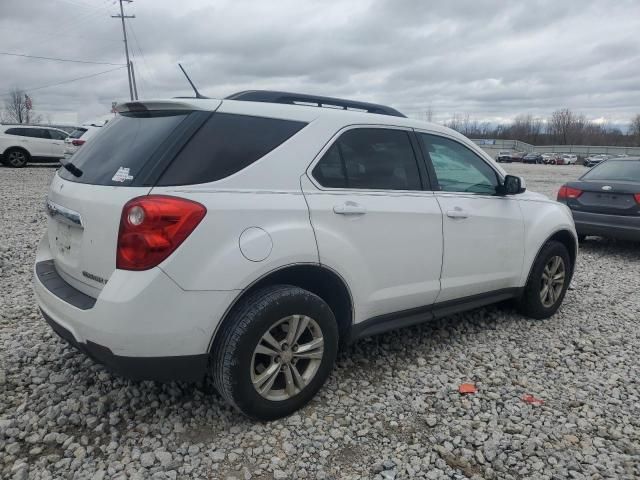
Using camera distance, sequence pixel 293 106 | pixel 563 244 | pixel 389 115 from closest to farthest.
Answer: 1. pixel 293 106
2. pixel 389 115
3. pixel 563 244

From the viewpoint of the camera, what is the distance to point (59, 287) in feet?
9.11

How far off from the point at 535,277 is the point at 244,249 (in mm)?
2982

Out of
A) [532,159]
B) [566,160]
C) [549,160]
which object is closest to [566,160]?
[566,160]

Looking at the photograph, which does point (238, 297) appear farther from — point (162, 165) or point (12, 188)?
point (12, 188)

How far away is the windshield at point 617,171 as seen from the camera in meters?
7.66

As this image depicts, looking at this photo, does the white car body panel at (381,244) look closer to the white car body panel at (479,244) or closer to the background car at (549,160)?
the white car body panel at (479,244)

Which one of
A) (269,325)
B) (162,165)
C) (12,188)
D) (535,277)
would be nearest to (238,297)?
(269,325)

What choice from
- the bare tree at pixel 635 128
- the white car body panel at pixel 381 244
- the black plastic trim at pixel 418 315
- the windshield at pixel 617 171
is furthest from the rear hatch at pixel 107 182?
the bare tree at pixel 635 128

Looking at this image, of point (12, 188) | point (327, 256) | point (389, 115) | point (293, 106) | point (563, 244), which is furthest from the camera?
point (12, 188)

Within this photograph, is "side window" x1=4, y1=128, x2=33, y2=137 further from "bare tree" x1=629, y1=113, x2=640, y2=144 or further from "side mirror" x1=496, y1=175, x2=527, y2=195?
"bare tree" x1=629, y1=113, x2=640, y2=144

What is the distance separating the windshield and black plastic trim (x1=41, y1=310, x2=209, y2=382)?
746 centimetres

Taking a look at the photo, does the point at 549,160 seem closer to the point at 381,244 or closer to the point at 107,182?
the point at 381,244

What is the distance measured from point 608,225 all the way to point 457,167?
4.83m

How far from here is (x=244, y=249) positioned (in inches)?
98.5
